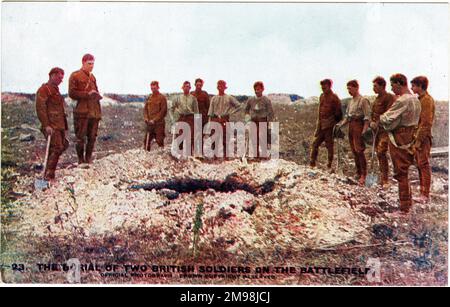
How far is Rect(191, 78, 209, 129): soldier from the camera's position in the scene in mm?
5867

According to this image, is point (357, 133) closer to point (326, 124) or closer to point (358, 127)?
point (358, 127)

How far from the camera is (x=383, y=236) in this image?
5.75 meters

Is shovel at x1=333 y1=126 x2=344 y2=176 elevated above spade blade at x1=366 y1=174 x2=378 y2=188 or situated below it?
above

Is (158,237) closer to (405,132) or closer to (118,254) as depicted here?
(118,254)

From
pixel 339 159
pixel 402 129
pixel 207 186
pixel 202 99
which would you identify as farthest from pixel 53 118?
pixel 402 129

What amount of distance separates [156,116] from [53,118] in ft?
3.45

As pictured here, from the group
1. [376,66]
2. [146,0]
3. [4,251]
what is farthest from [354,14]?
[4,251]

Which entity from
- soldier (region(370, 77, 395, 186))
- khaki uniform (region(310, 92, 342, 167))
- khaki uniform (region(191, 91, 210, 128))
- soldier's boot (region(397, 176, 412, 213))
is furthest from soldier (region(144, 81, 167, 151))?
soldier's boot (region(397, 176, 412, 213))

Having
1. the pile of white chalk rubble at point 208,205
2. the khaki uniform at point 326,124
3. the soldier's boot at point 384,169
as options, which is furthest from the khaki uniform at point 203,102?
the soldier's boot at point 384,169

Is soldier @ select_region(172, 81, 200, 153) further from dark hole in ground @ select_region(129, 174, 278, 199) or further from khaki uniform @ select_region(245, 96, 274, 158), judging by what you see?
khaki uniform @ select_region(245, 96, 274, 158)

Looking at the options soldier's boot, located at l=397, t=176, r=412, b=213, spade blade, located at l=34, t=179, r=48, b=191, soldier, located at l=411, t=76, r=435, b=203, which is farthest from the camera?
spade blade, located at l=34, t=179, r=48, b=191

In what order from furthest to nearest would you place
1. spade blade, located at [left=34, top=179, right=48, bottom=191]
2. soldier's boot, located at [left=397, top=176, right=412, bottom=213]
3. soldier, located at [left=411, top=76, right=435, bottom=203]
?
1. spade blade, located at [left=34, top=179, right=48, bottom=191]
2. soldier's boot, located at [left=397, top=176, right=412, bottom=213]
3. soldier, located at [left=411, top=76, right=435, bottom=203]

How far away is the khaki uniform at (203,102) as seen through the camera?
233 inches

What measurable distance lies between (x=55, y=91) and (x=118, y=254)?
179 cm
